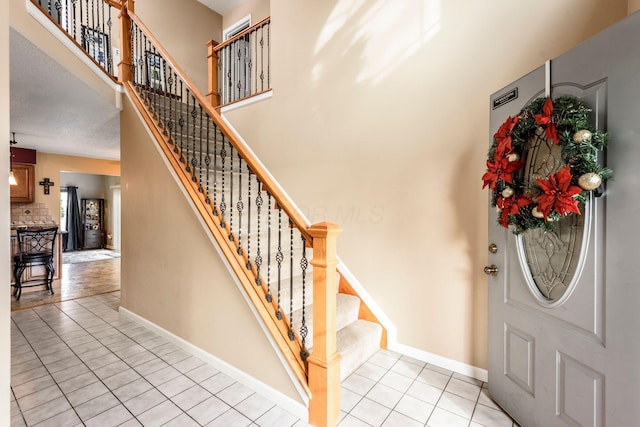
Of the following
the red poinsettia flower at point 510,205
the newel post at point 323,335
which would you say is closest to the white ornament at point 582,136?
the red poinsettia flower at point 510,205

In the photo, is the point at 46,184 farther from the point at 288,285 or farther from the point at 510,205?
the point at 510,205

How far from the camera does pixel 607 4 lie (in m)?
1.72

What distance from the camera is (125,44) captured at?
3695 mm

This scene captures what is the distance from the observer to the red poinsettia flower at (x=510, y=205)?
159 centimetres

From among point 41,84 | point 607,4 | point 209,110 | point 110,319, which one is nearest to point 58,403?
point 110,319

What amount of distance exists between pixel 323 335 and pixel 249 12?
19.5 feet

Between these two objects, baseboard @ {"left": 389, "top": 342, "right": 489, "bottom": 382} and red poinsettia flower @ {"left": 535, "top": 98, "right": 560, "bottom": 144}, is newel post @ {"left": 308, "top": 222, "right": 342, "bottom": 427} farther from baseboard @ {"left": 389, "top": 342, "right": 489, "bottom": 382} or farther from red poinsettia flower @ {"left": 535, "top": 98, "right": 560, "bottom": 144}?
red poinsettia flower @ {"left": 535, "top": 98, "right": 560, "bottom": 144}

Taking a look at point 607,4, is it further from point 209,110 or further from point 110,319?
point 110,319

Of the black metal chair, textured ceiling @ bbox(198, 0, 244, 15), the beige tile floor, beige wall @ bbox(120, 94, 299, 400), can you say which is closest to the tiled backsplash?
the black metal chair

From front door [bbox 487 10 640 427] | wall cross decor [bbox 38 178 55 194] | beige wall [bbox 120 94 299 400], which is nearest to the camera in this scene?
front door [bbox 487 10 640 427]

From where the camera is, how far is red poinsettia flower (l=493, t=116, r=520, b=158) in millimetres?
1683

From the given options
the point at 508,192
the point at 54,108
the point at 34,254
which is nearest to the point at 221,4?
the point at 54,108

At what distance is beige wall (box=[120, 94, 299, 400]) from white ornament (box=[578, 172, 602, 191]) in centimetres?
196

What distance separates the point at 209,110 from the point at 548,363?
3.04 meters
